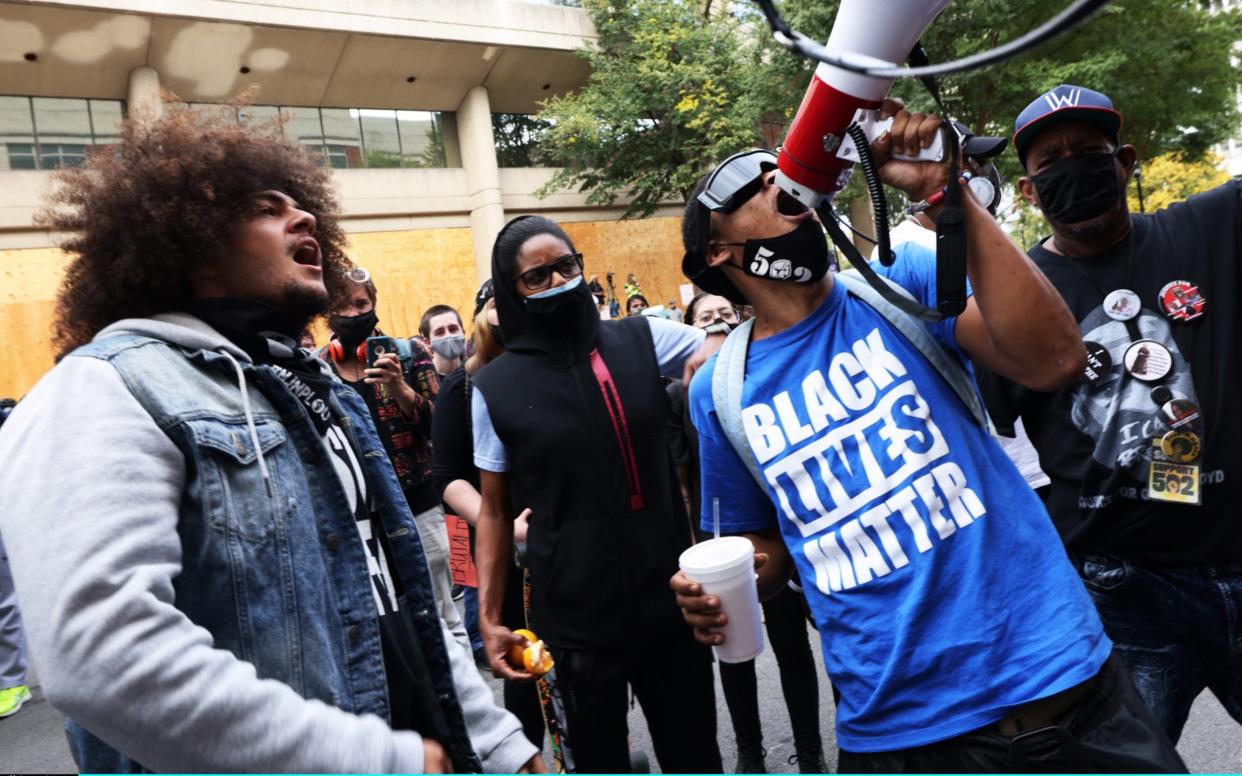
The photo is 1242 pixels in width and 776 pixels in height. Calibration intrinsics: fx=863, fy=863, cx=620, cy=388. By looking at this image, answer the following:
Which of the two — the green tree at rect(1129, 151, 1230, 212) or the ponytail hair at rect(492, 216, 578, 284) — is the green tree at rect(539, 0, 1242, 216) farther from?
the green tree at rect(1129, 151, 1230, 212)

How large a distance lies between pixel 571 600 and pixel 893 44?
1848 mm

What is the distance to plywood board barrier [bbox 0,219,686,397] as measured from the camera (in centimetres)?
1989

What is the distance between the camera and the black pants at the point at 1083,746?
1.56 meters

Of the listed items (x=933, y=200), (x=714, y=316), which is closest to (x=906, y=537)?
(x=933, y=200)

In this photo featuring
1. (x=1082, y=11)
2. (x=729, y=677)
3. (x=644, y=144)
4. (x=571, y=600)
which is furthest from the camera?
(x=644, y=144)

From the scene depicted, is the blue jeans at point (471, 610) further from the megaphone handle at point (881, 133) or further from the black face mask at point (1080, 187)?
the megaphone handle at point (881, 133)

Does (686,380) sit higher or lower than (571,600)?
higher

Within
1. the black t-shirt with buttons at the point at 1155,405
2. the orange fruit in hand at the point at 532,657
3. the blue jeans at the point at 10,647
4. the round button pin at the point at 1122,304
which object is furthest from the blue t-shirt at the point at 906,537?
the blue jeans at the point at 10,647

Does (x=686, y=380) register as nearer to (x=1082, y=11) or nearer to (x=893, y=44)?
(x=893, y=44)

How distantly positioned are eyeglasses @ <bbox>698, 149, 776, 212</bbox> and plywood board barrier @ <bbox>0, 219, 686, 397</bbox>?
15.4 metres

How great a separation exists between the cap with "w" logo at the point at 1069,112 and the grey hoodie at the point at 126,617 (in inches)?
93.7

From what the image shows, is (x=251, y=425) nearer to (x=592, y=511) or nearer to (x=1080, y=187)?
(x=592, y=511)

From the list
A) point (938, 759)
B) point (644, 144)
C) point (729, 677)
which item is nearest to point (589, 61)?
point (644, 144)

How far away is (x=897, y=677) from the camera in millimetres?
1717
